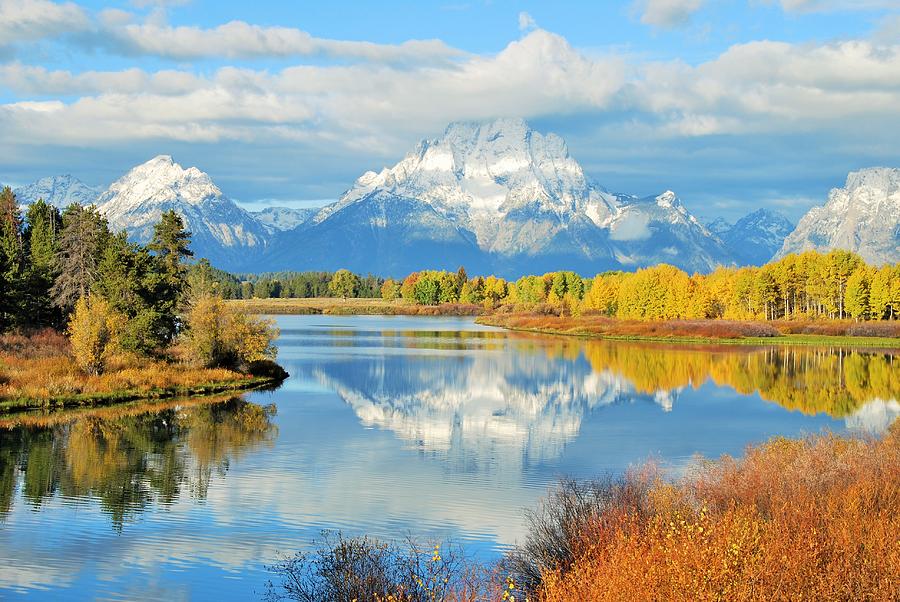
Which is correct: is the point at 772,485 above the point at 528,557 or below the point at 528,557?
above

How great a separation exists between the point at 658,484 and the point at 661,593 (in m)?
10.2

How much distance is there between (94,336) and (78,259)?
71.6 feet

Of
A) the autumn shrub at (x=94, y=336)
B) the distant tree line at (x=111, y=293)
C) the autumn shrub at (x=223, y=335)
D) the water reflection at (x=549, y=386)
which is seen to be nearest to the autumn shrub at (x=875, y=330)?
the water reflection at (x=549, y=386)

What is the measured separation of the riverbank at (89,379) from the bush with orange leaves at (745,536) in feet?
121

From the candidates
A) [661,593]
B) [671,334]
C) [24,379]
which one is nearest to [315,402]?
[24,379]

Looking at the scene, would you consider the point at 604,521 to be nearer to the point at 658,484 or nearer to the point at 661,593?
the point at 658,484

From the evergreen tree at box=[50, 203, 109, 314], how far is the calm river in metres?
20.1

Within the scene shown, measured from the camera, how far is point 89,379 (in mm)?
58000

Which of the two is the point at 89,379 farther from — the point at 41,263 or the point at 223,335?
the point at 41,263

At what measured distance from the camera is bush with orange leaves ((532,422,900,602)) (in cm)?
1518

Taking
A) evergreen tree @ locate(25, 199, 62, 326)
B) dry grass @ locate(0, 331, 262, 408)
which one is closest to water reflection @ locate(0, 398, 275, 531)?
dry grass @ locate(0, 331, 262, 408)

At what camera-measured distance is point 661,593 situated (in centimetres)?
1482

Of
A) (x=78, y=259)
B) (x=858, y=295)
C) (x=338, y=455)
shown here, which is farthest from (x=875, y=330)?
(x=338, y=455)

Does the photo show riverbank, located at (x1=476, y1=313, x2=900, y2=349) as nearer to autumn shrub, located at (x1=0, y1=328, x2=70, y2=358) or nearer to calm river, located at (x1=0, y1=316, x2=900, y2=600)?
calm river, located at (x1=0, y1=316, x2=900, y2=600)
